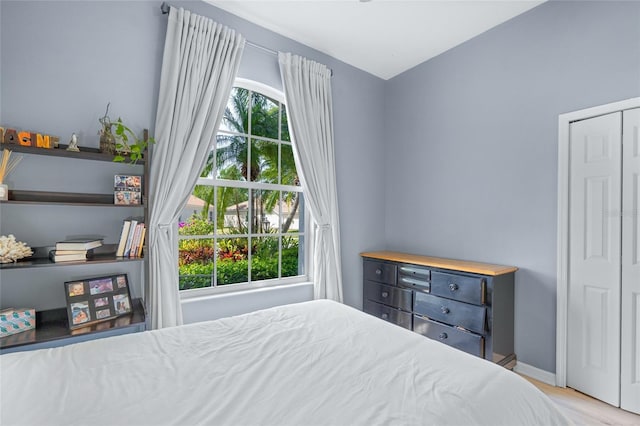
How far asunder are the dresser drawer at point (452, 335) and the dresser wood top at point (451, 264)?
1.64 feet

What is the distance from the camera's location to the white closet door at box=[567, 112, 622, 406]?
2.09 meters

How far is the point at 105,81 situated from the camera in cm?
205

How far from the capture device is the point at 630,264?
203 cm

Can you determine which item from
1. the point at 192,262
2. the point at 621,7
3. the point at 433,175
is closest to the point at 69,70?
the point at 192,262

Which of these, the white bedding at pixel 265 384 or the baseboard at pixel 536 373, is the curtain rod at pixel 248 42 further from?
the baseboard at pixel 536 373

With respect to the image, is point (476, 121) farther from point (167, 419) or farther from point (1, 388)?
point (1, 388)

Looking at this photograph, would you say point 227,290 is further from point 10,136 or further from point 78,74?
point 78,74

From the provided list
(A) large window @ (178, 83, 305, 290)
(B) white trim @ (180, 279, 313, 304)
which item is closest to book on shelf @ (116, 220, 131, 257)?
(A) large window @ (178, 83, 305, 290)

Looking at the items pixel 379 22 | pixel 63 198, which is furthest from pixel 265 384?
pixel 379 22

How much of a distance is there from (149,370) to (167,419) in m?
0.36

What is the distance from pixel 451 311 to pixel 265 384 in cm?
193

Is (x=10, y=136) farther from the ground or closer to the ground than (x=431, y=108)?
closer to the ground

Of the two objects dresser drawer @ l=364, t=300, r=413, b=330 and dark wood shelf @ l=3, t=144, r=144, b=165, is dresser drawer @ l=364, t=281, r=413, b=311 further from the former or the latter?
dark wood shelf @ l=3, t=144, r=144, b=165

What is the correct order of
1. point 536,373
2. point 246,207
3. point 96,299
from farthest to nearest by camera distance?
point 246,207
point 536,373
point 96,299
